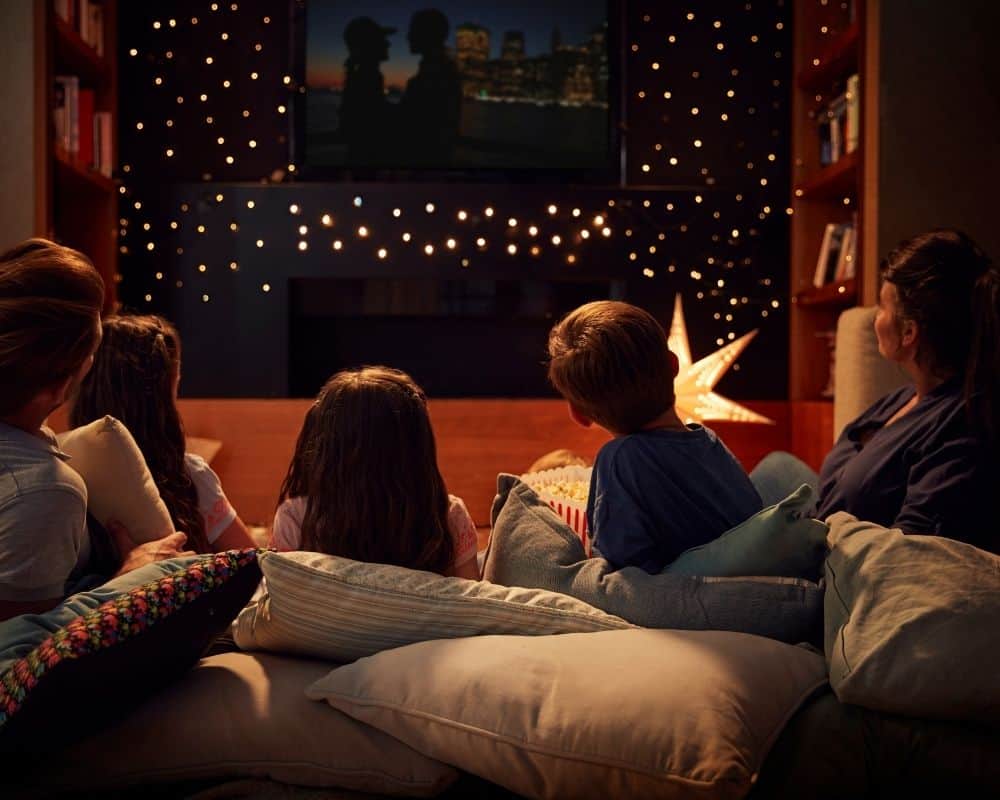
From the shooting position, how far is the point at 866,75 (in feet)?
12.0

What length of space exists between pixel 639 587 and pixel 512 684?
323mm

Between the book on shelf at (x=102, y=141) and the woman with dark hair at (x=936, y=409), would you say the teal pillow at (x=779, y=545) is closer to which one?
the woman with dark hair at (x=936, y=409)

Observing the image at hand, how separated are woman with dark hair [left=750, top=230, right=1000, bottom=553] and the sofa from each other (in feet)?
2.19

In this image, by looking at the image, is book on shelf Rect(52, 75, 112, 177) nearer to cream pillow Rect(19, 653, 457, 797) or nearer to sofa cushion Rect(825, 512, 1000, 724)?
cream pillow Rect(19, 653, 457, 797)

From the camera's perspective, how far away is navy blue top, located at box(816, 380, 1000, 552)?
1.95m

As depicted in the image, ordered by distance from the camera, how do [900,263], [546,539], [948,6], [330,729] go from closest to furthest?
[330,729] → [546,539] → [900,263] → [948,6]

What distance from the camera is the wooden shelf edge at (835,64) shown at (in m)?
3.87

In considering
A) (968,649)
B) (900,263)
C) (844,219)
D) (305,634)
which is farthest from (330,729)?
(844,219)

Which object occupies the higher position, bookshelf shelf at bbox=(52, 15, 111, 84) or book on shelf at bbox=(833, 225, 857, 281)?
bookshelf shelf at bbox=(52, 15, 111, 84)

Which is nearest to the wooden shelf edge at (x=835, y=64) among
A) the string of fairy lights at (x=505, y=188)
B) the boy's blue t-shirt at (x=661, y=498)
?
the string of fairy lights at (x=505, y=188)

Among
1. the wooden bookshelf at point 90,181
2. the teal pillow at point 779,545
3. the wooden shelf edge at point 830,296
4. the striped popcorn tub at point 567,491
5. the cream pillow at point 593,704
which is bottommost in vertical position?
the striped popcorn tub at point 567,491

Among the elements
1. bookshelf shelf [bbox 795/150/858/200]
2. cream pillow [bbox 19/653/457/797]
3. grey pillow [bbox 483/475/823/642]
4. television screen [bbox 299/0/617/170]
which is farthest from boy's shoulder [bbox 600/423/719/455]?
television screen [bbox 299/0/617/170]

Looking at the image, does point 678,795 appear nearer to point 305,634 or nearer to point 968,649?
point 968,649

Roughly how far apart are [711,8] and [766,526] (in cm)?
381
